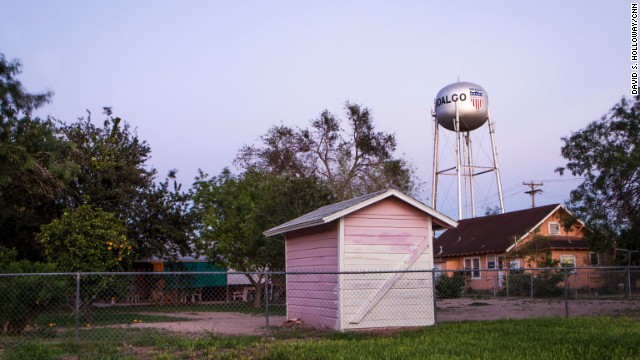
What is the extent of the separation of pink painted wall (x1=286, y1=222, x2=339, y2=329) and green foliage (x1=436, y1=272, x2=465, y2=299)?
11.7 metres

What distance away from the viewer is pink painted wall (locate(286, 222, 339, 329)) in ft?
46.4

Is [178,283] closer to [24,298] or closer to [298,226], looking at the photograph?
[298,226]

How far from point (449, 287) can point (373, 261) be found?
47.0ft

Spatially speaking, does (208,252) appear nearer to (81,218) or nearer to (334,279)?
(81,218)

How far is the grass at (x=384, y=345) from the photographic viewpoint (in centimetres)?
928

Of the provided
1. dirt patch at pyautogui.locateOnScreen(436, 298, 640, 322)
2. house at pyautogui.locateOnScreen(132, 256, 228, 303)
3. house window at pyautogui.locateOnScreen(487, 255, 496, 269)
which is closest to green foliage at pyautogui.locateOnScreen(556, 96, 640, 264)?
dirt patch at pyautogui.locateOnScreen(436, 298, 640, 322)

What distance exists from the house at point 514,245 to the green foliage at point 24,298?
21428 millimetres

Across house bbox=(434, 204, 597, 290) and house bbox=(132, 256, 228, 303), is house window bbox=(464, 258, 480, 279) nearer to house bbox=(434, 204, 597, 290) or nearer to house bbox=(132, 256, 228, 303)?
house bbox=(434, 204, 597, 290)

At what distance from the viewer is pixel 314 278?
15117 millimetres

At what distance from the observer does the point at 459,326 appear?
42.7 feet

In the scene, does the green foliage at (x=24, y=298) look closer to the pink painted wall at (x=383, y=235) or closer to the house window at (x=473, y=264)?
the pink painted wall at (x=383, y=235)

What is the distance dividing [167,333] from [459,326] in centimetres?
570

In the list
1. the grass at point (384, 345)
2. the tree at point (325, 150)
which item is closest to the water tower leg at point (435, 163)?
the tree at point (325, 150)

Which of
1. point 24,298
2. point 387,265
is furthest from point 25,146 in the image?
point 387,265
